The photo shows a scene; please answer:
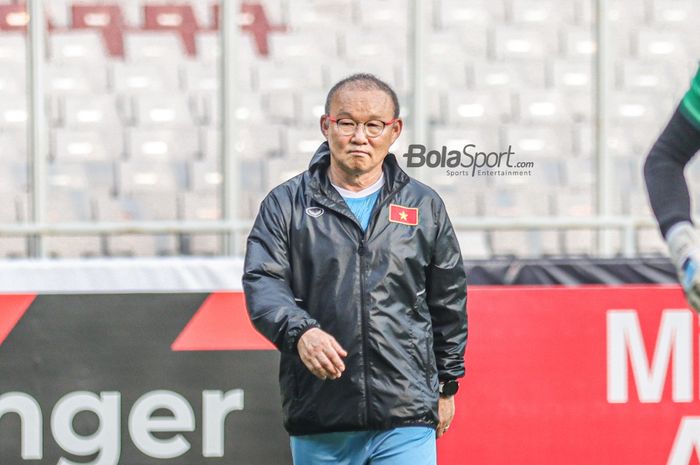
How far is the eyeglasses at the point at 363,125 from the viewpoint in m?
3.51

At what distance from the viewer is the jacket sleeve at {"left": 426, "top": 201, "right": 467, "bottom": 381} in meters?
3.60

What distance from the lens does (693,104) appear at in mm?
2521

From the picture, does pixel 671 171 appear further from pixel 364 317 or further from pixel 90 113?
pixel 90 113

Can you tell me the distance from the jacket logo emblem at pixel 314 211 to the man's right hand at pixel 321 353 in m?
0.41

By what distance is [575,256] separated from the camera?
19.1ft

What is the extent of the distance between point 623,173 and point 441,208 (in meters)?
2.84

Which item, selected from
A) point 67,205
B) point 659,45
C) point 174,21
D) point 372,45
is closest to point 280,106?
point 372,45

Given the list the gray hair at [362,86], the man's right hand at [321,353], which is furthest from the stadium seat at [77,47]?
the man's right hand at [321,353]

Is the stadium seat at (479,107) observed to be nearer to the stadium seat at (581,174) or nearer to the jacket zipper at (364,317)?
the stadium seat at (581,174)

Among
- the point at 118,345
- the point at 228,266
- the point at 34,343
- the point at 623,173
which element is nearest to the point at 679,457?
the point at 623,173

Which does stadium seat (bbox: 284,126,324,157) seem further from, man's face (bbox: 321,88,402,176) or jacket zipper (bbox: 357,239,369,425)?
jacket zipper (bbox: 357,239,369,425)

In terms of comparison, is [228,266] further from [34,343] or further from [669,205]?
[669,205]

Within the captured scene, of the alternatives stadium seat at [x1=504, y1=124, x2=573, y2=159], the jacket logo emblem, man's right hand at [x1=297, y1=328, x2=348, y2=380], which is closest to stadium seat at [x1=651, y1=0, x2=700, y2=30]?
stadium seat at [x1=504, y1=124, x2=573, y2=159]

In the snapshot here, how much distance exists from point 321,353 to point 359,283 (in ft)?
1.11
